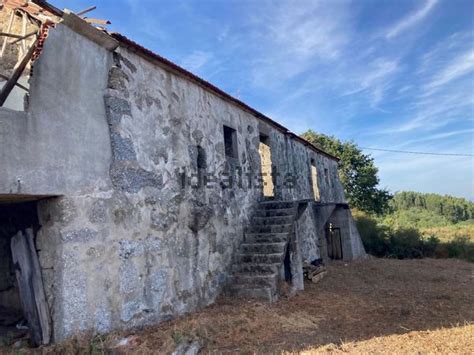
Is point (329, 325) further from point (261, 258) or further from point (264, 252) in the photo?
point (264, 252)

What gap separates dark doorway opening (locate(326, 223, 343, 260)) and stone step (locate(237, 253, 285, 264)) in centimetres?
688

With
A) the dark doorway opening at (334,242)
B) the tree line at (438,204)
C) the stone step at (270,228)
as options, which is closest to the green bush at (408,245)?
the dark doorway opening at (334,242)

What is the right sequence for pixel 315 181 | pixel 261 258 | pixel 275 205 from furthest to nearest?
pixel 315 181, pixel 275 205, pixel 261 258

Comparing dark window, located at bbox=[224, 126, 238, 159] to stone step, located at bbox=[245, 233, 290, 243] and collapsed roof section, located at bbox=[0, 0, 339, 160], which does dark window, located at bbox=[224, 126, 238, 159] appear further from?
collapsed roof section, located at bbox=[0, 0, 339, 160]

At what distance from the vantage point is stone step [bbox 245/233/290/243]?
709 centimetres

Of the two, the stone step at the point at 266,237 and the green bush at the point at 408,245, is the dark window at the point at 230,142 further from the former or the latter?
the green bush at the point at 408,245

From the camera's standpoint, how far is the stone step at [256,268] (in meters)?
6.43

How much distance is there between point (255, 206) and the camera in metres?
8.23

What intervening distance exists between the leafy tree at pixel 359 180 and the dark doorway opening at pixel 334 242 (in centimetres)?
1042

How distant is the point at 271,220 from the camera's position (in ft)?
25.3

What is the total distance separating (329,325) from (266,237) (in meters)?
2.44

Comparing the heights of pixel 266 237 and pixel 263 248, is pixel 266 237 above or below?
above

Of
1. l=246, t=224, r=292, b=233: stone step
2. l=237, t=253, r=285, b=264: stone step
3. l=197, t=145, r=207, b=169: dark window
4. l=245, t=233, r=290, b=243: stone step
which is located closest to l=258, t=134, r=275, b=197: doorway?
l=246, t=224, r=292, b=233: stone step

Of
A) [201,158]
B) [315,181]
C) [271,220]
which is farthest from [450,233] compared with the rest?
[201,158]
